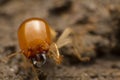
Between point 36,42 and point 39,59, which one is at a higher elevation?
point 36,42

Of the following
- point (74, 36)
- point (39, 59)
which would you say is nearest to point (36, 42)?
point (39, 59)

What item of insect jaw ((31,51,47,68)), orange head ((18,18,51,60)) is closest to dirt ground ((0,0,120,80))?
insect jaw ((31,51,47,68))

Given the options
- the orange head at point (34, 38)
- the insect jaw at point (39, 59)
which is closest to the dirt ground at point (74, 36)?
the insect jaw at point (39, 59)

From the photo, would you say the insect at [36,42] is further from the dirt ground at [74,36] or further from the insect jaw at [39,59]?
the dirt ground at [74,36]

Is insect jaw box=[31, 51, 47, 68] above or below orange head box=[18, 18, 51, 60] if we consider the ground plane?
below

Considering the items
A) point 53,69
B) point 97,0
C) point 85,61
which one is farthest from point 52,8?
point 53,69

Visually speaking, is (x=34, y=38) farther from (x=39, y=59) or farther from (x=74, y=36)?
(x=74, y=36)

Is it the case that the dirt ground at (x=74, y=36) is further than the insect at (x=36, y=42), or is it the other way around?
the dirt ground at (x=74, y=36)

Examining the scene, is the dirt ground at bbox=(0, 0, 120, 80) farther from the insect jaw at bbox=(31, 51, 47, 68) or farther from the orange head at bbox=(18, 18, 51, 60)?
the orange head at bbox=(18, 18, 51, 60)

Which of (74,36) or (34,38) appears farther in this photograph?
(74,36)
